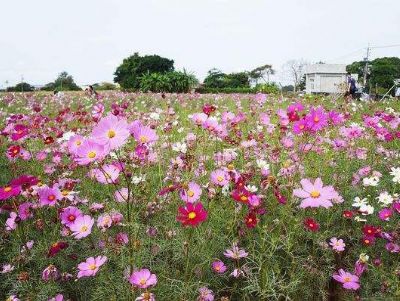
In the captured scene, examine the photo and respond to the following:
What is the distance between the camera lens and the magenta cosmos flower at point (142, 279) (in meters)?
1.54

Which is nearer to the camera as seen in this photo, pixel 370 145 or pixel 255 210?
pixel 255 210

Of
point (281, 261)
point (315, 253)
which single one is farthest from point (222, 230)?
point (315, 253)

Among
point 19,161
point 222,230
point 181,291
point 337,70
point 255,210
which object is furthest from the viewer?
point 337,70

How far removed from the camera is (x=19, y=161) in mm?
3686

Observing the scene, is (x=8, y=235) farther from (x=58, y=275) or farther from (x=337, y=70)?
(x=337, y=70)

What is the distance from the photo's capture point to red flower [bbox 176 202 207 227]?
1535mm

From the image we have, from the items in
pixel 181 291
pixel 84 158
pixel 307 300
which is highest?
pixel 84 158

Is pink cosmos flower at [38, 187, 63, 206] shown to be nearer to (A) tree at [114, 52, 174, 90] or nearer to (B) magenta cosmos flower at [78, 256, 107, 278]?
(B) magenta cosmos flower at [78, 256, 107, 278]

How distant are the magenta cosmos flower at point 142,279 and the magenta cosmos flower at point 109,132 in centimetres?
51

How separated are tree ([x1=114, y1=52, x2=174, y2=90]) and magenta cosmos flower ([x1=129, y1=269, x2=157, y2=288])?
51981 mm

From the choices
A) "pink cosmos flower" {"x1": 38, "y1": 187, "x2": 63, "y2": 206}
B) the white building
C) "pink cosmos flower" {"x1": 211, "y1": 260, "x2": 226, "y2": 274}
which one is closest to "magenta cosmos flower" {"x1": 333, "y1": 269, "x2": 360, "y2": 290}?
"pink cosmos flower" {"x1": 211, "y1": 260, "x2": 226, "y2": 274}

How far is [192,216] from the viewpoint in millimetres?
1582

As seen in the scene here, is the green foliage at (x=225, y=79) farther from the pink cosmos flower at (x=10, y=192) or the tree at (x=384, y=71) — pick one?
the pink cosmos flower at (x=10, y=192)

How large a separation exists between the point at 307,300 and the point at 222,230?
64cm
